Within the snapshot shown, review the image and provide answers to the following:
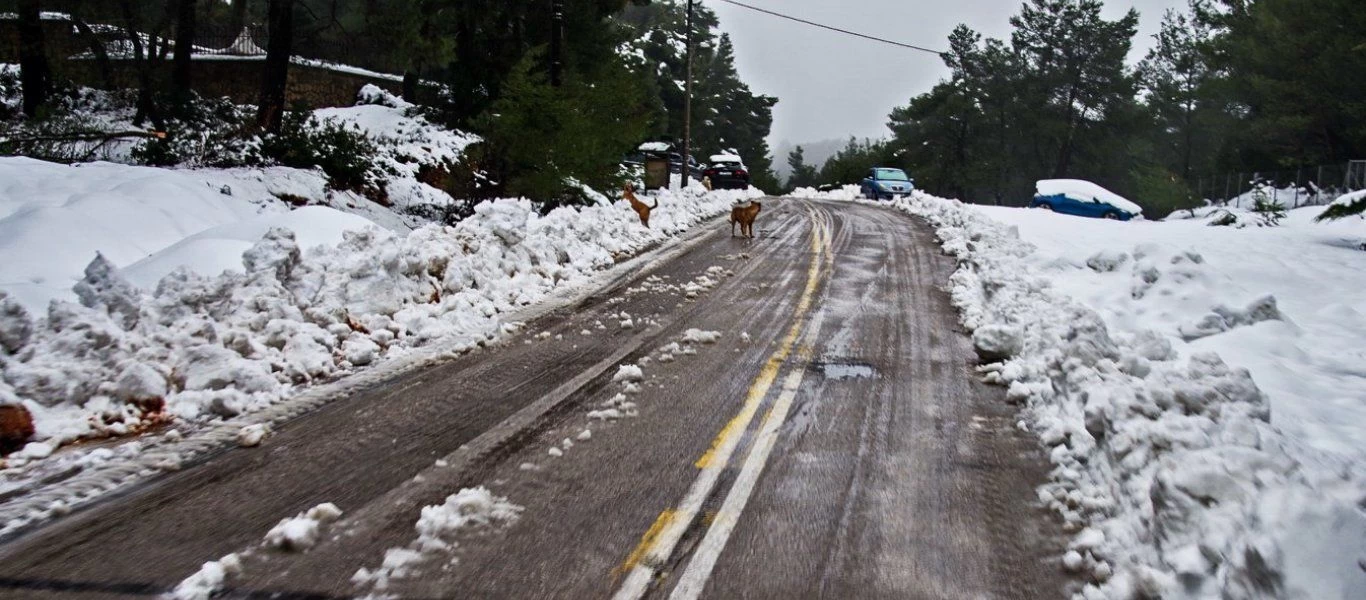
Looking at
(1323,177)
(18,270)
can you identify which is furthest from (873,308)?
(1323,177)

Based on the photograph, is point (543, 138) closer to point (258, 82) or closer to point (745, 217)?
point (745, 217)

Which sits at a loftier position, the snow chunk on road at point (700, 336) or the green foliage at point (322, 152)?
the green foliage at point (322, 152)

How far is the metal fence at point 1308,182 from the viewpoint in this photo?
25609 mm

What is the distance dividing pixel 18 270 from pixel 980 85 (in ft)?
211

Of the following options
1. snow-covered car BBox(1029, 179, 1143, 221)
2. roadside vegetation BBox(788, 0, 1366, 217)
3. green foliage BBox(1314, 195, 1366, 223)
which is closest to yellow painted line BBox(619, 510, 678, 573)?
green foliage BBox(1314, 195, 1366, 223)

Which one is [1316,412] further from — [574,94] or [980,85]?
[980,85]

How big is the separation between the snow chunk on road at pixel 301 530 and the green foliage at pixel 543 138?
1067 cm

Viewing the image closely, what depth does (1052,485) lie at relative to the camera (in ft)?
14.8

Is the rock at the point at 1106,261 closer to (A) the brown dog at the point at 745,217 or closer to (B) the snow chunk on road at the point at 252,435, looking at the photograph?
(A) the brown dog at the point at 745,217

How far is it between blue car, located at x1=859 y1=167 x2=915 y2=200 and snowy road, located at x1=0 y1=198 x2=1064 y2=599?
25.8 metres

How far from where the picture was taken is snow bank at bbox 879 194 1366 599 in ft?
10.6

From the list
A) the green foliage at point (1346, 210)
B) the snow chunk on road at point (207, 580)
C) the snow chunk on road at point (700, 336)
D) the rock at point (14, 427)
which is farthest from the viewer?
the green foliage at point (1346, 210)

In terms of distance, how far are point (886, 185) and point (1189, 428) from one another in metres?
29.5

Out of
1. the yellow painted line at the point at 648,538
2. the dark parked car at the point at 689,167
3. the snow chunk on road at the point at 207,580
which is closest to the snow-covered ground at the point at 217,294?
the snow chunk on road at the point at 207,580
